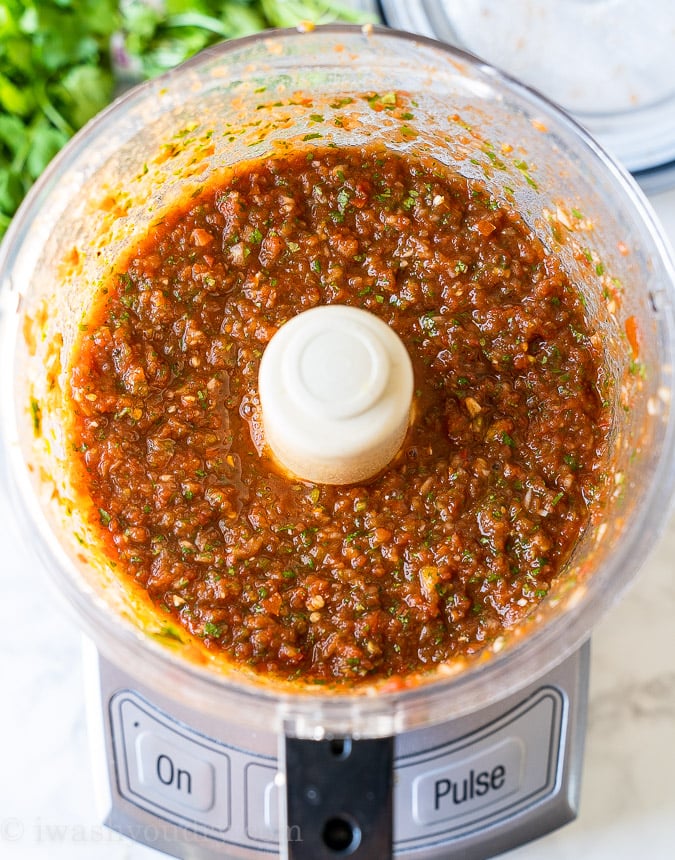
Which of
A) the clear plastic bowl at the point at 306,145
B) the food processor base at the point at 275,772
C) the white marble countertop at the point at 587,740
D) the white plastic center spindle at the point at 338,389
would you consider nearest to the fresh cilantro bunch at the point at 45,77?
the clear plastic bowl at the point at 306,145

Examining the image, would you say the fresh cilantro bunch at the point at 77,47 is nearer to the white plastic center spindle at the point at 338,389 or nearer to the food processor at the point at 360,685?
the food processor at the point at 360,685

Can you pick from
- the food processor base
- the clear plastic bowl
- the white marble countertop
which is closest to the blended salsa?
the clear plastic bowl

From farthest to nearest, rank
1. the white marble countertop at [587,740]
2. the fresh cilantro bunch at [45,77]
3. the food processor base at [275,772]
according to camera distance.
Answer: the fresh cilantro bunch at [45,77], the white marble countertop at [587,740], the food processor base at [275,772]

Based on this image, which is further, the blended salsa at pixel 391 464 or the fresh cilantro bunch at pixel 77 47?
the fresh cilantro bunch at pixel 77 47

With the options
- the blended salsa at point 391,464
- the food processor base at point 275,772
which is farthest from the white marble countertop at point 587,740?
the blended salsa at point 391,464

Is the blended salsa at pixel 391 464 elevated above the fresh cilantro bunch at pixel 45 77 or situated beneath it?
situated beneath

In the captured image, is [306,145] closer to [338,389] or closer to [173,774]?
[338,389]

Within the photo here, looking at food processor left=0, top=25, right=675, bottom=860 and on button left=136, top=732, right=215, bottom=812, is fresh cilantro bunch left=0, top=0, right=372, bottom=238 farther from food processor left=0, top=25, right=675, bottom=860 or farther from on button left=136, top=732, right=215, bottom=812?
on button left=136, top=732, right=215, bottom=812

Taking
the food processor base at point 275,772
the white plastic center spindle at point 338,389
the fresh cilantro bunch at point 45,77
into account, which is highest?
the fresh cilantro bunch at point 45,77

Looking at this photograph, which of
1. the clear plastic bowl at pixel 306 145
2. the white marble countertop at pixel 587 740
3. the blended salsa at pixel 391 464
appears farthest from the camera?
the white marble countertop at pixel 587 740
